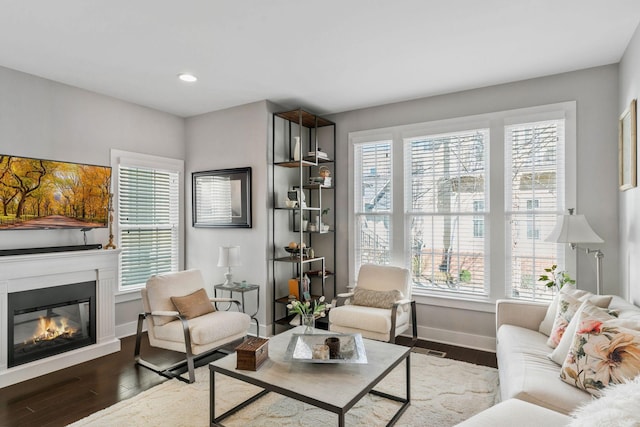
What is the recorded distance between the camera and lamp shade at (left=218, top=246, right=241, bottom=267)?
405 centimetres

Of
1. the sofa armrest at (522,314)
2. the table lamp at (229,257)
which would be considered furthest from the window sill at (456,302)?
the table lamp at (229,257)

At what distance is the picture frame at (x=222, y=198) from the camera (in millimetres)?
4355

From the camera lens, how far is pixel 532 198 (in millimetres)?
3611

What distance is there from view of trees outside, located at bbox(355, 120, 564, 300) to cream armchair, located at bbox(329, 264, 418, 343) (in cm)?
40

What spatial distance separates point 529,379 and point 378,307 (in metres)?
1.86

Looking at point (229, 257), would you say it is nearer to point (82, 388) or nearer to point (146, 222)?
point (146, 222)

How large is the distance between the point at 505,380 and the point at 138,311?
13.0ft

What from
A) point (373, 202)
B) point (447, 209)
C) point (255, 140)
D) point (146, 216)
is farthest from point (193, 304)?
point (447, 209)

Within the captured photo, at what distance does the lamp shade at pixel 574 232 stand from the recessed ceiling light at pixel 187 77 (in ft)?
11.6

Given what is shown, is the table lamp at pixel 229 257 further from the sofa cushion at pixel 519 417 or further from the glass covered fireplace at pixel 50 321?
the sofa cushion at pixel 519 417

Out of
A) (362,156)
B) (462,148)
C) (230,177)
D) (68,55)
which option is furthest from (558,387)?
(68,55)

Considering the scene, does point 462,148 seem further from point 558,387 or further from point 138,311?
point 138,311

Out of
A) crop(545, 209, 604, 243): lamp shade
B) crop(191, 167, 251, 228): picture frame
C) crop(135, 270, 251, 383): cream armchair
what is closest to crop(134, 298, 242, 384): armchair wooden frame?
crop(135, 270, 251, 383): cream armchair

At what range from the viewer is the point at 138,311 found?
4.38m
